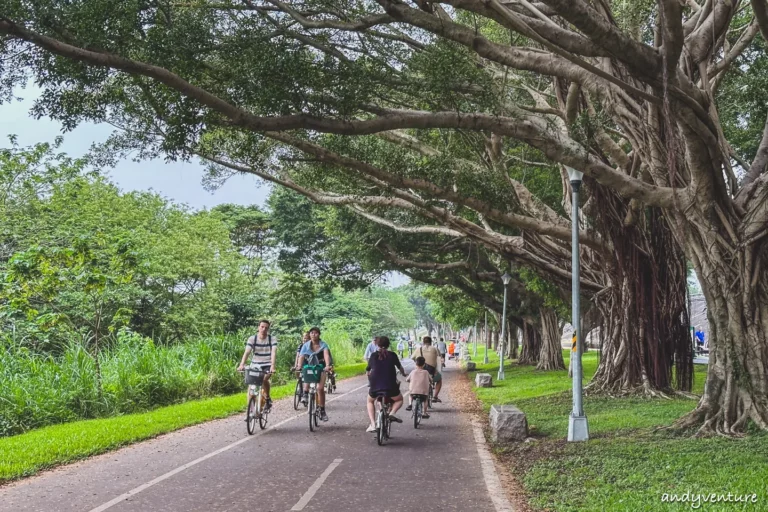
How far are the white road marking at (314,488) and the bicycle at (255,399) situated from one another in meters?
2.98

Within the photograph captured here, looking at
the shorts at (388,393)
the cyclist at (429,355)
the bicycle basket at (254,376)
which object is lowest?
the shorts at (388,393)

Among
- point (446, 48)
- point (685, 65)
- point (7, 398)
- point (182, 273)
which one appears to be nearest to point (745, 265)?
point (685, 65)

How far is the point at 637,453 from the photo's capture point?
8953 millimetres

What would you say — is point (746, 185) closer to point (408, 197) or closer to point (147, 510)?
point (408, 197)

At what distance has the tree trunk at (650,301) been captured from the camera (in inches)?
Result: 640

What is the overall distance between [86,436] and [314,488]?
4994mm

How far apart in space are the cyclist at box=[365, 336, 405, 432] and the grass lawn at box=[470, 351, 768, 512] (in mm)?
1816

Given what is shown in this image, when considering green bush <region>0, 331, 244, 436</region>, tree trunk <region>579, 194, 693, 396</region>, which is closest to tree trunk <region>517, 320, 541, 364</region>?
tree trunk <region>579, 194, 693, 396</region>

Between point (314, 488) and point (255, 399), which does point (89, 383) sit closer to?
point (255, 399)

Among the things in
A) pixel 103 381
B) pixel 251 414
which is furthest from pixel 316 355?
pixel 103 381

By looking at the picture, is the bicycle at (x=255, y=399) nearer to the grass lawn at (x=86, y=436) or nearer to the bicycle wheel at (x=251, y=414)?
the bicycle wheel at (x=251, y=414)

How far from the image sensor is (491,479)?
842 cm

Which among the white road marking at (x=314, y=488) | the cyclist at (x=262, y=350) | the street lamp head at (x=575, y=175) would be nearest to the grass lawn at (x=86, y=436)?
the cyclist at (x=262, y=350)

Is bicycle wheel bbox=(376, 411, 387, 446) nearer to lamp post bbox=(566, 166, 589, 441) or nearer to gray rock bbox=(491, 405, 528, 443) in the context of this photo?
gray rock bbox=(491, 405, 528, 443)
